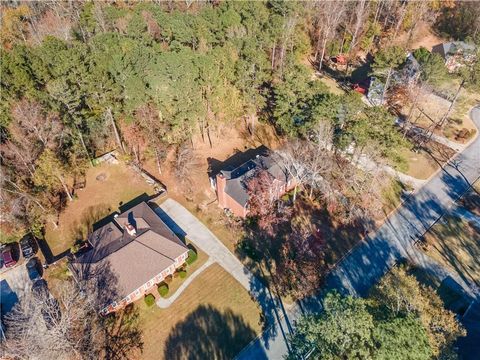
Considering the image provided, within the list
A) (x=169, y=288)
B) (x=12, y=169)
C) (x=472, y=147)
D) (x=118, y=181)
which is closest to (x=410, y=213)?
(x=472, y=147)

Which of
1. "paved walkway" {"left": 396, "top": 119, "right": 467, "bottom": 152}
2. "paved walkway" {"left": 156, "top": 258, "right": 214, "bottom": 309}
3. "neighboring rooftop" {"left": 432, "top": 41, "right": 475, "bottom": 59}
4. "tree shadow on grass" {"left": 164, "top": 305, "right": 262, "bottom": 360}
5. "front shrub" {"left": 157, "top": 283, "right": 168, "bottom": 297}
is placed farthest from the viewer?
"neighboring rooftop" {"left": 432, "top": 41, "right": 475, "bottom": 59}

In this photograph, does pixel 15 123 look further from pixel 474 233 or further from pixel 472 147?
pixel 472 147

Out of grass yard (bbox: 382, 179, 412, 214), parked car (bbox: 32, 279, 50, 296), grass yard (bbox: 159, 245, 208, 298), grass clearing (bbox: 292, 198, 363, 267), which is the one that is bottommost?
grass yard (bbox: 382, 179, 412, 214)

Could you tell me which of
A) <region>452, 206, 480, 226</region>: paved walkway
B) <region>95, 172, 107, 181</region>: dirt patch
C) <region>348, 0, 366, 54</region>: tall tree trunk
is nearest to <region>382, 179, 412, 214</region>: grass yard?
<region>452, 206, 480, 226</region>: paved walkway

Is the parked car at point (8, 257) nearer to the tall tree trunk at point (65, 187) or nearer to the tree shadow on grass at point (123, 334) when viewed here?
the tall tree trunk at point (65, 187)

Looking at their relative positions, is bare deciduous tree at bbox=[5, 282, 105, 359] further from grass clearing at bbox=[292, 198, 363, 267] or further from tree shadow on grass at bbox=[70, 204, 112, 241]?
grass clearing at bbox=[292, 198, 363, 267]

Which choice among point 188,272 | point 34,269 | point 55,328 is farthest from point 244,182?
point 34,269
